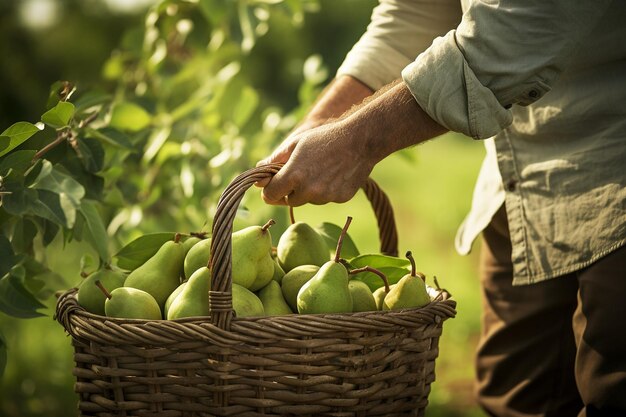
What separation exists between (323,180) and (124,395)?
49 centimetres

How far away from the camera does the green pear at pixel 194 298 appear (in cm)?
132

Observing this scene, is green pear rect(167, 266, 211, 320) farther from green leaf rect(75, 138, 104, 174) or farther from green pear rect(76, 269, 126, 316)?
green leaf rect(75, 138, 104, 174)

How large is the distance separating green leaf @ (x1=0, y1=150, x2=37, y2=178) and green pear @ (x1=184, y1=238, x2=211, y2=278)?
0.34 m

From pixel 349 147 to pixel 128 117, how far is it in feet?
3.07

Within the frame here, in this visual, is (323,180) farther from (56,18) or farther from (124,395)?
(56,18)

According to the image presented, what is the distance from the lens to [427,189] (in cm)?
631

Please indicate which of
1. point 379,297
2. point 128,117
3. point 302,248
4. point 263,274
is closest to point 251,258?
point 263,274

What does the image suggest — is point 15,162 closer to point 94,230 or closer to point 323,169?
point 94,230

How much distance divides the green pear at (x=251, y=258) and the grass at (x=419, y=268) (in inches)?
32.4

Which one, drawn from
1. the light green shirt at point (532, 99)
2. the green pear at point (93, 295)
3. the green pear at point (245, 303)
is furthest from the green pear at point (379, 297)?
the green pear at point (93, 295)

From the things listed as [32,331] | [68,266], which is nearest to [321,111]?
[32,331]

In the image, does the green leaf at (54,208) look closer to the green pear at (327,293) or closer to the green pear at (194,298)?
the green pear at (194,298)

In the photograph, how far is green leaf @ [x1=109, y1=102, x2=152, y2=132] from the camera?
6.87 ft

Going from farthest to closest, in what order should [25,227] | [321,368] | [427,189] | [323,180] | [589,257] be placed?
[427,189], [25,227], [589,257], [323,180], [321,368]
